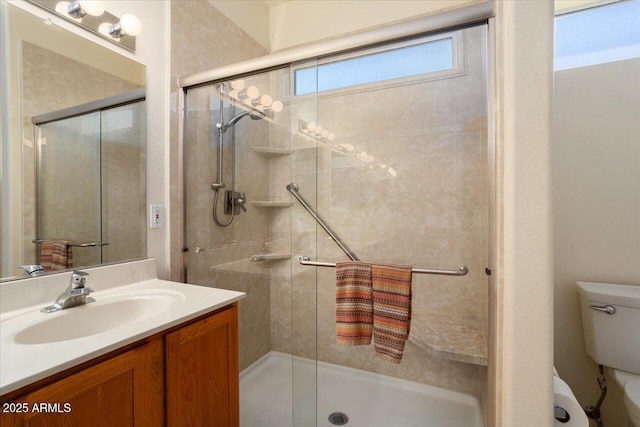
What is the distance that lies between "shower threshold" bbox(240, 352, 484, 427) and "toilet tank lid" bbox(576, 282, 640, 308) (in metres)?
0.87

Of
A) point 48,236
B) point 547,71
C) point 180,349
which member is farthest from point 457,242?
point 48,236

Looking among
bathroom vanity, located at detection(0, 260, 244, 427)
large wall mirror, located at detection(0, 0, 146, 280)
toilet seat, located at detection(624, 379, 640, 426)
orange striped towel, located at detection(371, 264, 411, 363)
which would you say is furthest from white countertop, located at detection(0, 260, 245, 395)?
toilet seat, located at detection(624, 379, 640, 426)

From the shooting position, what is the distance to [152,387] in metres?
0.83

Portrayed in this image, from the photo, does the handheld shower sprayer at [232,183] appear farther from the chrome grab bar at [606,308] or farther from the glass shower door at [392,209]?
the chrome grab bar at [606,308]

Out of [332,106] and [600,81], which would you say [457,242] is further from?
[332,106]

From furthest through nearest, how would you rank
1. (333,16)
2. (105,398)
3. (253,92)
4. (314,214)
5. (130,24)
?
(333,16) < (253,92) < (314,214) < (130,24) < (105,398)

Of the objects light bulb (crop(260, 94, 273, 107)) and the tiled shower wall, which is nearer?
the tiled shower wall

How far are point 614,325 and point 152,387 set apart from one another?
1.98m

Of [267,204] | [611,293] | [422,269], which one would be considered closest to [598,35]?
[611,293]

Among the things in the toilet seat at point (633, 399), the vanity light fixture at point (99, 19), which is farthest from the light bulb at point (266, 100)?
the toilet seat at point (633, 399)

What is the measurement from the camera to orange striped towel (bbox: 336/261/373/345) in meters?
1.31

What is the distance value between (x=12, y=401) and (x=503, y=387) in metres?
1.27

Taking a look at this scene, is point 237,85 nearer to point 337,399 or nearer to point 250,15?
point 250,15

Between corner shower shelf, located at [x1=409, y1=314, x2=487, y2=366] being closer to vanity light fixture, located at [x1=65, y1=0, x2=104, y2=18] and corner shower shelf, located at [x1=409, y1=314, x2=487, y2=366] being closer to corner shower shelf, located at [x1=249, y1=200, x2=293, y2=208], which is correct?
corner shower shelf, located at [x1=249, y1=200, x2=293, y2=208]
